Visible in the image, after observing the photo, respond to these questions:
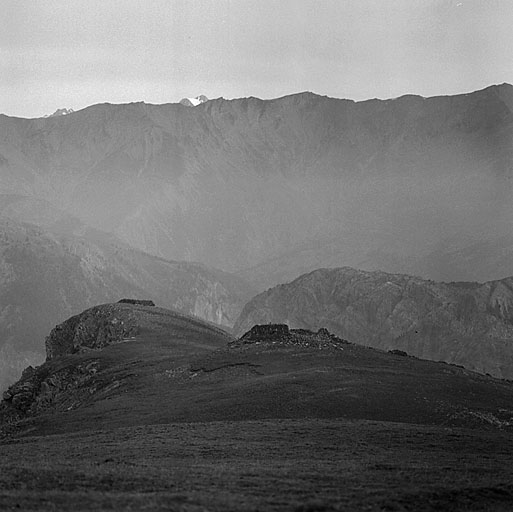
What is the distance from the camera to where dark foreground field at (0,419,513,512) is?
36281mm

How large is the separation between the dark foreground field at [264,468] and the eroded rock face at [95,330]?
64605 mm

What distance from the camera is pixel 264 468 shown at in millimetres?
45688

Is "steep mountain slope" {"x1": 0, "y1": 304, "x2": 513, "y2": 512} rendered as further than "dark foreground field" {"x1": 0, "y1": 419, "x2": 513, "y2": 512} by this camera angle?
Yes

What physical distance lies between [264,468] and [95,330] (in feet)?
324

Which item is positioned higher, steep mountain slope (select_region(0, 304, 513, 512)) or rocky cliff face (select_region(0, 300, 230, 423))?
rocky cliff face (select_region(0, 300, 230, 423))

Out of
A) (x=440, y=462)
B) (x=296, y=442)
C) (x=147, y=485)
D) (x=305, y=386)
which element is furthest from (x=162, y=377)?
(x=147, y=485)

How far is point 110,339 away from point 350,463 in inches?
3366

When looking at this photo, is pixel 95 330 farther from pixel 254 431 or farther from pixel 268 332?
pixel 254 431

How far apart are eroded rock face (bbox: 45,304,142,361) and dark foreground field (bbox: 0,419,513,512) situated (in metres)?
64.6

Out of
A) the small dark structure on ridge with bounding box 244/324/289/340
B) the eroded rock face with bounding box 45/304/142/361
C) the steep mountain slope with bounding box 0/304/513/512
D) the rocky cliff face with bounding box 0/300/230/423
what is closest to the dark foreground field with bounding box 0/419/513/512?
the steep mountain slope with bounding box 0/304/513/512

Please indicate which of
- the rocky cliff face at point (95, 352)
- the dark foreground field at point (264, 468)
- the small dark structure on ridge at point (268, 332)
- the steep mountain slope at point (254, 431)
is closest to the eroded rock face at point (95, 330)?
the rocky cliff face at point (95, 352)

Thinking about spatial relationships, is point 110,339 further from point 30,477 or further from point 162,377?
point 30,477

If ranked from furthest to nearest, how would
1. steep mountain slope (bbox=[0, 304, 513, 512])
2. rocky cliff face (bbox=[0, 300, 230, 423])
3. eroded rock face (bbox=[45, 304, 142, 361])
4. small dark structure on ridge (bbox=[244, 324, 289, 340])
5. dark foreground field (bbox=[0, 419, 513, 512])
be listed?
eroded rock face (bbox=[45, 304, 142, 361]) → small dark structure on ridge (bbox=[244, 324, 289, 340]) → rocky cliff face (bbox=[0, 300, 230, 423]) → steep mountain slope (bbox=[0, 304, 513, 512]) → dark foreground field (bbox=[0, 419, 513, 512])

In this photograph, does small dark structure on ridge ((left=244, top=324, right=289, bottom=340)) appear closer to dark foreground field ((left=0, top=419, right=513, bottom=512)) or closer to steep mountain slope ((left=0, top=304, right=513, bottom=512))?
steep mountain slope ((left=0, top=304, right=513, bottom=512))
